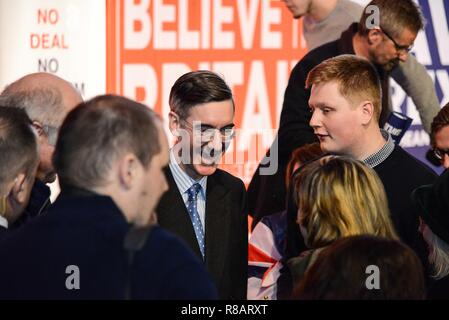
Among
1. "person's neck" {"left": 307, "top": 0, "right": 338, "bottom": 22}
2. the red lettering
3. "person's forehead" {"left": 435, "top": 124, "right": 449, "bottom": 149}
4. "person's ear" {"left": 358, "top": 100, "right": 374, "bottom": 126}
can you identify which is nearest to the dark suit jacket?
"person's ear" {"left": 358, "top": 100, "right": 374, "bottom": 126}

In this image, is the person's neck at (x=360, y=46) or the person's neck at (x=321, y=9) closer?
the person's neck at (x=360, y=46)

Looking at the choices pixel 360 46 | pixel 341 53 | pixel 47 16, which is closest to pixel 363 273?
pixel 360 46

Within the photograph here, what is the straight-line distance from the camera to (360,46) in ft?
14.8

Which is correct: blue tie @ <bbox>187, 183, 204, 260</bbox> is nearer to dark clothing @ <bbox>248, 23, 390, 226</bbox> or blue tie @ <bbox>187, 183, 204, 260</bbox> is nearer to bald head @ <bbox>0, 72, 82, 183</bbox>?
bald head @ <bbox>0, 72, 82, 183</bbox>

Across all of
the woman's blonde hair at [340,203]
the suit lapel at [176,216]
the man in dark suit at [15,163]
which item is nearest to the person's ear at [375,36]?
Result: the suit lapel at [176,216]

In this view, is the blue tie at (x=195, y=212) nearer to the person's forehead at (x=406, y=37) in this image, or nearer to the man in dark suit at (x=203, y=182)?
the man in dark suit at (x=203, y=182)

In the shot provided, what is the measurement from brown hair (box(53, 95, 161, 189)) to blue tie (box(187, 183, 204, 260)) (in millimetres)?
1248

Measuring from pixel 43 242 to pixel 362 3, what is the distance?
3.46 metres

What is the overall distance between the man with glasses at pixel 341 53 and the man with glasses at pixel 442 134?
421 mm

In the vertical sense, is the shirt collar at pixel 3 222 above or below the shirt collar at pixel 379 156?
below

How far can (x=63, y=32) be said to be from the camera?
503 centimetres

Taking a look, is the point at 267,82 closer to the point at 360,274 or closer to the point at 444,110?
the point at 444,110

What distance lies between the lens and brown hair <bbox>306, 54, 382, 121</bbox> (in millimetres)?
3545

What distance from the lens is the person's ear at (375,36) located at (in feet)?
14.3
